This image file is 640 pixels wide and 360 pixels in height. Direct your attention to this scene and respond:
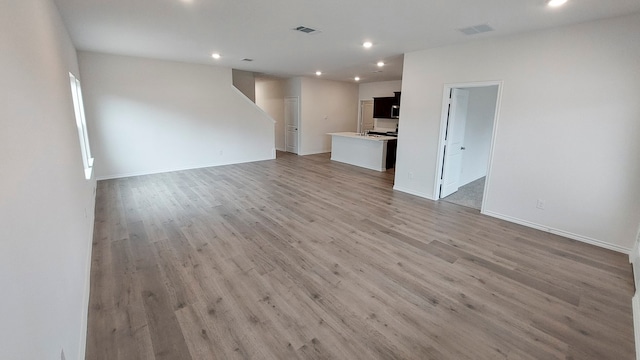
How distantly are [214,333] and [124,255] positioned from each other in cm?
171

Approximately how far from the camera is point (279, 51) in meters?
5.21

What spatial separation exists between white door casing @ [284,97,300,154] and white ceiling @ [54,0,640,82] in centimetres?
415

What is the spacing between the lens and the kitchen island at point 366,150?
287 inches

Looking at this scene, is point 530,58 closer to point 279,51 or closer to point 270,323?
point 279,51

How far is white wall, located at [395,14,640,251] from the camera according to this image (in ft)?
10.3

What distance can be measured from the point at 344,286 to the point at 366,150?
18.2ft

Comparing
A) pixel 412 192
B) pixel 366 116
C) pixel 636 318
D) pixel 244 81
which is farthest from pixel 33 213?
pixel 366 116

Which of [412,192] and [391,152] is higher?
[391,152]

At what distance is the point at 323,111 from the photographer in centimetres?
984

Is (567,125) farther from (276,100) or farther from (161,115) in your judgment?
(276,100)

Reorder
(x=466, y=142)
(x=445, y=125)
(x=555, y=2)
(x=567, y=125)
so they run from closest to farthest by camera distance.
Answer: (x=555, y=2), (x=567, y=125), (x=445, y=125), (x=466, y=142)

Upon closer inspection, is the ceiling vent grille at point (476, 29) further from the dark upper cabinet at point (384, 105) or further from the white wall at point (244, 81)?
the white wall at point (244, 81)

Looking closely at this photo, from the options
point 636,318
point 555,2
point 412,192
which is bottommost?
point 636,318

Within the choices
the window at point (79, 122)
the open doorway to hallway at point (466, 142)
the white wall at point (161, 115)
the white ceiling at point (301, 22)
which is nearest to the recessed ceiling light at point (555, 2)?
the white ceiling at point (301, 22)
